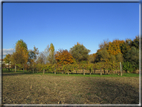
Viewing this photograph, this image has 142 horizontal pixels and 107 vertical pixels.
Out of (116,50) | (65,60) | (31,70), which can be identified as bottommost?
(31,70)

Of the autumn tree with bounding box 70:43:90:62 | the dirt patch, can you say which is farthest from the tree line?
the dirt patch

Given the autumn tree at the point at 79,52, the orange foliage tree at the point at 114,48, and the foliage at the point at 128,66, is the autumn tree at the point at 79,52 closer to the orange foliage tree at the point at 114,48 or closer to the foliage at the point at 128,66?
the orange foliage tree at the point at 114,48

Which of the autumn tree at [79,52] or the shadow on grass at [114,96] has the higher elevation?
the autumn tree at [79,52]

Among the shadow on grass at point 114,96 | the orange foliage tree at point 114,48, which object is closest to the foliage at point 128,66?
the orange foliage tree at point 114,48

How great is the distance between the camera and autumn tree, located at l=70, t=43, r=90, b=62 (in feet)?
104

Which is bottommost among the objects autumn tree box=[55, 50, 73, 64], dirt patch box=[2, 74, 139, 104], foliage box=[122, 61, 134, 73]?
dirt patch box=[2, 74, 139, 104]

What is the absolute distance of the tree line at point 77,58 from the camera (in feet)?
64.5

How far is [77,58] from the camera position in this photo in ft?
104

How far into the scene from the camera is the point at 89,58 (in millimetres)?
32688

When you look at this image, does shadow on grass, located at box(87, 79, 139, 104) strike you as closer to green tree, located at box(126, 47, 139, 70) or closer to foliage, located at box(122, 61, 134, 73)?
foliage, located at box(122, 61, 134, 73)

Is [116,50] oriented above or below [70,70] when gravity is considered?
above

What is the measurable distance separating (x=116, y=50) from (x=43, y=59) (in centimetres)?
1726

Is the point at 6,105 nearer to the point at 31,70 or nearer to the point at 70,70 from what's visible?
the point at 70,70

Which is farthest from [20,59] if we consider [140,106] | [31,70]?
[140,106]
